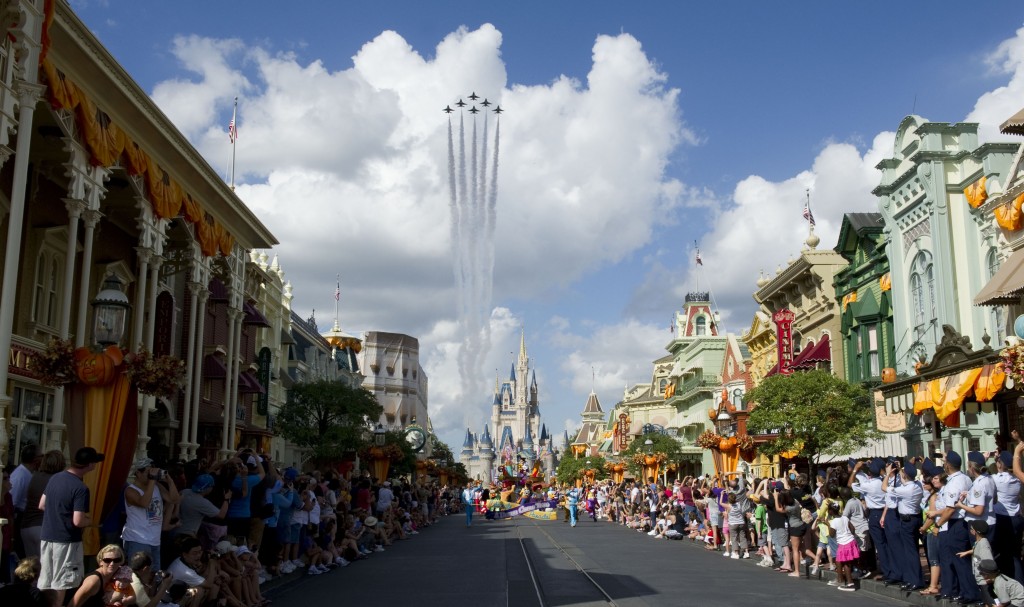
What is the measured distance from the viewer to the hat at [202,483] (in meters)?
12.5

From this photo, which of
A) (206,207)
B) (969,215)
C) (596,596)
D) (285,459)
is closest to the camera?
(596,596)

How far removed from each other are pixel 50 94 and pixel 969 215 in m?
23.9

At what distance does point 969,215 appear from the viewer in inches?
1093

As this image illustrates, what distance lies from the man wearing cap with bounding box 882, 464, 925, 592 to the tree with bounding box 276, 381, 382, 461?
1219 inches

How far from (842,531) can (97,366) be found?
36.5ft

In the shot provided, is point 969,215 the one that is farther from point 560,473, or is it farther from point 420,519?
point 560,473

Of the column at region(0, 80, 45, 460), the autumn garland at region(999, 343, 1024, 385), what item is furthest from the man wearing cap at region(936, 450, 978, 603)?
the column at region(0, 80, 45, 460)

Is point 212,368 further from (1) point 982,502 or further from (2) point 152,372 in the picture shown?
(1) point 982,502

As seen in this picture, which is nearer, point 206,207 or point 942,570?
point 942,570

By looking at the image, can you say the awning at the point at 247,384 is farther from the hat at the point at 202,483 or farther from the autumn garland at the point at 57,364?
the hat at the point at 202,483

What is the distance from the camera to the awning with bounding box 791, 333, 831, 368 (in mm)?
37859

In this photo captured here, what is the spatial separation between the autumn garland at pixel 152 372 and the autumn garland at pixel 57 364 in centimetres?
67

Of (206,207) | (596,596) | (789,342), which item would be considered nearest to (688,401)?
(789,342)

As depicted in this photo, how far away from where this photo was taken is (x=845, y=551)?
15016mm
